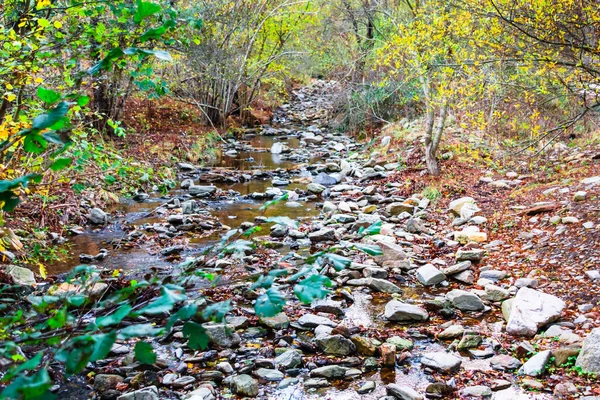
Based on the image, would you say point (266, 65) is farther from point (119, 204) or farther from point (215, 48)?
point (119, 204)

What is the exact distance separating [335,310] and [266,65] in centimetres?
1365

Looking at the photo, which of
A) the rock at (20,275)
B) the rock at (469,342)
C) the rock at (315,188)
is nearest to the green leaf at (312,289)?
the rock at (469,342)

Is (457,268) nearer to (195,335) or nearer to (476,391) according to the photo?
(476,391)

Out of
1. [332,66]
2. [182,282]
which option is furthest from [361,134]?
[182,282]

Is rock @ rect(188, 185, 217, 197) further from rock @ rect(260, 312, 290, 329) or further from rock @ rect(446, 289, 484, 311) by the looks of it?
rock @ rect(446, 289, 484, 311)

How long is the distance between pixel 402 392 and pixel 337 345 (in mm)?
847

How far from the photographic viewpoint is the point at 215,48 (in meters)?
14.8

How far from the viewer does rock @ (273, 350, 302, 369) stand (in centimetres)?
407

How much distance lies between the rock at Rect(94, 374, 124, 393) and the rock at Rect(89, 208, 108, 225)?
482cm

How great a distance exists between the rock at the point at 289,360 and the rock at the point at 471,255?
3020mm

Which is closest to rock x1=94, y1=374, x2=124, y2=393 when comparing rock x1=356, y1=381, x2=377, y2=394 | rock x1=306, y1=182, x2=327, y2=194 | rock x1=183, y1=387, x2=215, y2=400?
Result: rock x1=183, y1=387, x2=215, y2=400

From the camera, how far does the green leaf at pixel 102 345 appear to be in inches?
41.2

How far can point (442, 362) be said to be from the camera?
402 centimetres

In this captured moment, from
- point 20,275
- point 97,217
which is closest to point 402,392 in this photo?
point 20,275
